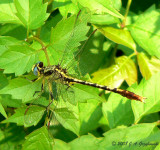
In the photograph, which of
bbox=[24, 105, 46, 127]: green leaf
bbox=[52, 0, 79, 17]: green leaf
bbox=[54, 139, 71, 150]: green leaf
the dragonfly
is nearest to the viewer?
bbox=[54, 139, 71, 150]: green leaf

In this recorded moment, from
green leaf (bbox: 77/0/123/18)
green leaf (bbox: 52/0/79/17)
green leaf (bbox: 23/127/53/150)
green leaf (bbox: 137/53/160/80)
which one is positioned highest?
green leaf (bbox: 77/0/123/18)

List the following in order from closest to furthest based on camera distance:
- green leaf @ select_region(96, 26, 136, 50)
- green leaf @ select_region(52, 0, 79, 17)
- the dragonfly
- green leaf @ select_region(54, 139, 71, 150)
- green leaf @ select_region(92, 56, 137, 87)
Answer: green leaf @ select_region(54, 139, 71, 150)
the dragonfly
green leaf @ select_region(52, 0, 79, 17)
green leaf @ select_region(96, 26, 136, 50)
green leaf @ select_region(92, 56, 137, 87)

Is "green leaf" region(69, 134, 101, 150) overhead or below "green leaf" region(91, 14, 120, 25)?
below

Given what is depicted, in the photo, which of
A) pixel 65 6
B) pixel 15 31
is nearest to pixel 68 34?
pixel 65 6

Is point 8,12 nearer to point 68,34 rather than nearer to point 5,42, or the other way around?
point 5,42

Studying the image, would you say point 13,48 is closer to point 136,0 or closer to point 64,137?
point 64,137

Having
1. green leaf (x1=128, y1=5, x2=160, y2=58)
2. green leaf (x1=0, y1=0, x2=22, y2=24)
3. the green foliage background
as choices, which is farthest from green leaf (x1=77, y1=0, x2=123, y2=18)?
green leaf (x1=128, y1=5, x2=160, y2=58)

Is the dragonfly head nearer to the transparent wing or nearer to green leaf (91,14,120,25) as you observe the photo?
the transparent wing

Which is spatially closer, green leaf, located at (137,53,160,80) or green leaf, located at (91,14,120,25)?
green leaf, located at (91,14,120,25)
